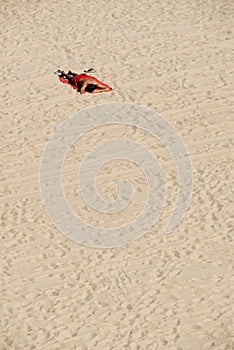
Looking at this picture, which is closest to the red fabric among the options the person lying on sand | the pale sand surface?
the person lying on sand

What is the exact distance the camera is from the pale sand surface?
10.0 m

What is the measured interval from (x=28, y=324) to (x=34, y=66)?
6.26 m

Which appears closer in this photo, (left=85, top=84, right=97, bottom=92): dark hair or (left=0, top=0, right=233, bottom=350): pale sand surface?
(left=0, top=0, right=233, bottom=350): pale sand surface

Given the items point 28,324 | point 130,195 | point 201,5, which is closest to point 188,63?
point 201,5

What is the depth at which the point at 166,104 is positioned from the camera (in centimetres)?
1395

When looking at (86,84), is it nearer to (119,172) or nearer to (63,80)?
(63,80)

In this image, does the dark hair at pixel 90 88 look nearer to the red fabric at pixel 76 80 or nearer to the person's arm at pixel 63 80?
the red fabric at pixel 76 80

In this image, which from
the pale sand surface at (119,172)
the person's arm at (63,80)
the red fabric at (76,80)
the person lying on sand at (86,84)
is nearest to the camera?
the pale sand surface at (119,172)

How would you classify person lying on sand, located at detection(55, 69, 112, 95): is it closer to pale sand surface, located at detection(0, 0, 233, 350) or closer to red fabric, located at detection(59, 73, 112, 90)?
red fabric, located at detection(59, 73, 112, 90)

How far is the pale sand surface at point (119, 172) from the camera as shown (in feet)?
32.8

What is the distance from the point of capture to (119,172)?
1252cm

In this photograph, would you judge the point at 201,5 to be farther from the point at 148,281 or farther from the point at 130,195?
the point at 148,281

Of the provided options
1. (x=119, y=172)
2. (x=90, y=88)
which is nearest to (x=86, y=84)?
(x=90, y=88)

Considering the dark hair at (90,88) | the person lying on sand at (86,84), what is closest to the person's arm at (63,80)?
the person lying on sand at (86,84)
